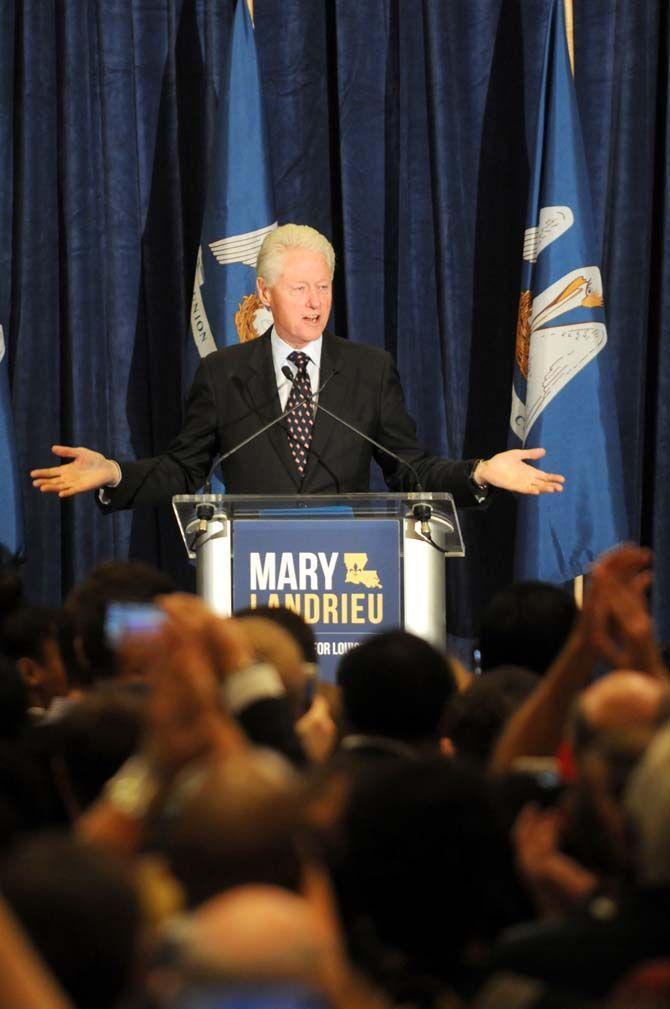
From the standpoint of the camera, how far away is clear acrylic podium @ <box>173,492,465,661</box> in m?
4.18

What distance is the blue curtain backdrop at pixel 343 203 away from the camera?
7.07 m

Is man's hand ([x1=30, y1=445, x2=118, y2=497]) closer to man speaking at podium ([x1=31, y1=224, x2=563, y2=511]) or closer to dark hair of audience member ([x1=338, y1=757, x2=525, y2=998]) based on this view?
man speaking at podium ([x1=31, y1=224, x2=563, y2=511])

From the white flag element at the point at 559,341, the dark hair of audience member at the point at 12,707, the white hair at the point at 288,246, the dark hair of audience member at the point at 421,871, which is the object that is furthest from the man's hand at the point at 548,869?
the white flag element at the point at 559,341

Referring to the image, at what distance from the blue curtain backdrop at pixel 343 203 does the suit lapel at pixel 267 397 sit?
70.2 inches

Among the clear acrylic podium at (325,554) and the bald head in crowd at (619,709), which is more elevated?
the bald head in crowd at (619,709)

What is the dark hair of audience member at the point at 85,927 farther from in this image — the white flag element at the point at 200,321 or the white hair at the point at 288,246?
the white flag element at the point at 200,321

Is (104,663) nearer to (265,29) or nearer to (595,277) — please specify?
(595,277)

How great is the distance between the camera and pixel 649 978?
1.37 m

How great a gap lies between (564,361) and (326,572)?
2.70m

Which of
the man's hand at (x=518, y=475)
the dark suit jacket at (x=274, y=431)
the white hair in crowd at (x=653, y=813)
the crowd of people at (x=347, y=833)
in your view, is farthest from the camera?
the dark suit jacket at (x=274, y=431)

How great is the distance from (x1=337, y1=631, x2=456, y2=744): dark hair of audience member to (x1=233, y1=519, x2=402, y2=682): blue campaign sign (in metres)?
1.78

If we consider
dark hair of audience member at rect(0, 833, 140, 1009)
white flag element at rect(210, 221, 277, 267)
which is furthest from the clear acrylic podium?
dark hair of audience member at rect(0, 833, 140, 1009)

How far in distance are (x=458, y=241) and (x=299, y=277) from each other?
2.08m

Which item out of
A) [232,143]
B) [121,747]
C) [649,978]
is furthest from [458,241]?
[649,978]
